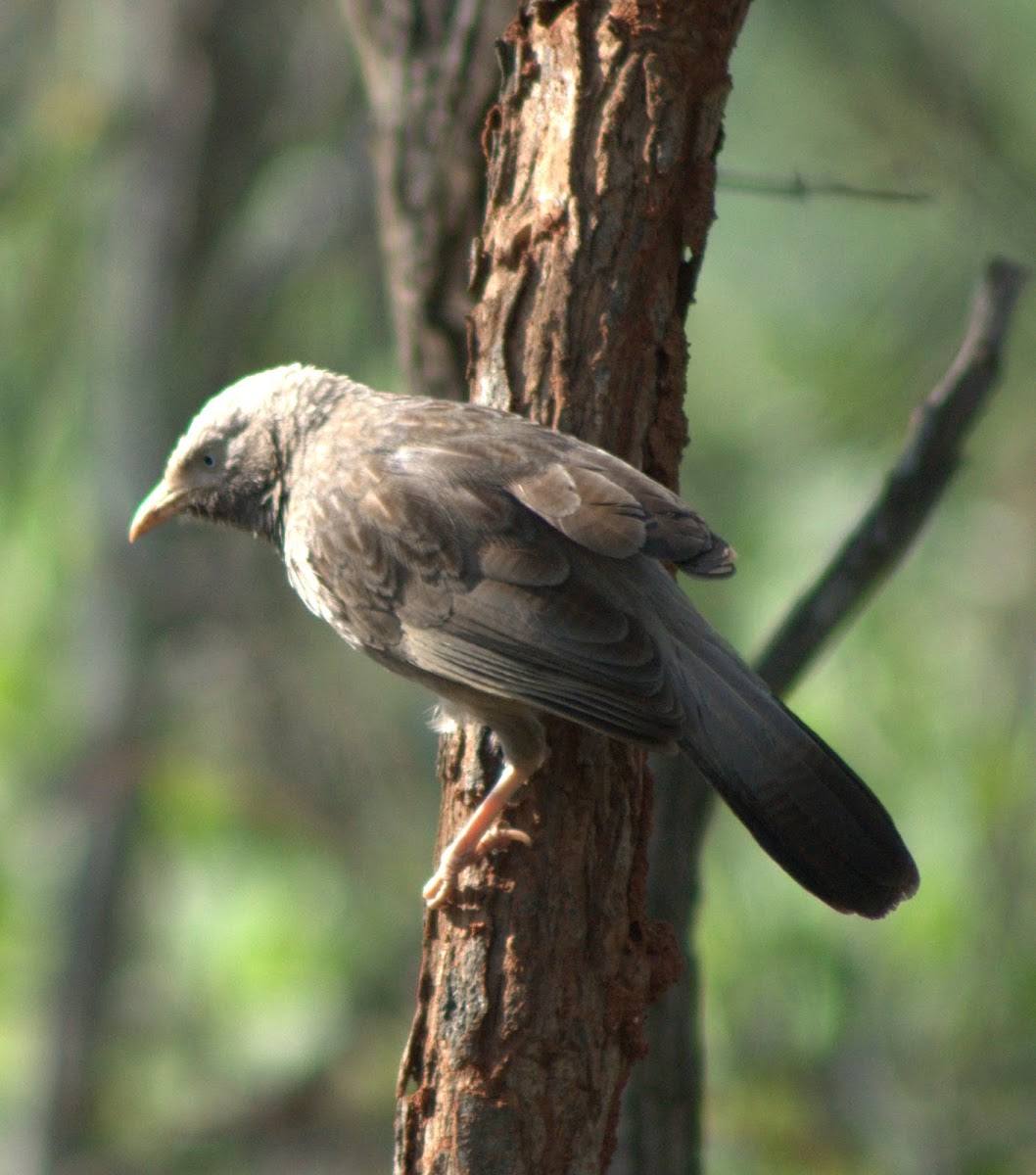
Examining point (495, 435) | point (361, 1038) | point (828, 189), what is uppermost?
point (828, 189)

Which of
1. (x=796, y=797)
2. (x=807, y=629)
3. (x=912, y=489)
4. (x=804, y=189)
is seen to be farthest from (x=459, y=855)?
(x=804, y=189)

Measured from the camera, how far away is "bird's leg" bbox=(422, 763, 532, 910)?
323cm

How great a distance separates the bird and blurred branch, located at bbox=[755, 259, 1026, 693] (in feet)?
2.75

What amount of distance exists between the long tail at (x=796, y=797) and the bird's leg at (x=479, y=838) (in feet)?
1.32

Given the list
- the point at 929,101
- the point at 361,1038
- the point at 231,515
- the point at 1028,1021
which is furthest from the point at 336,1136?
the point at 929,101

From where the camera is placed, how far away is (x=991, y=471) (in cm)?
826

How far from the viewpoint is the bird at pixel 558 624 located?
3.27 metres

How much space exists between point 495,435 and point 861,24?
455 centimetres

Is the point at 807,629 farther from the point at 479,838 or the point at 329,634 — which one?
the point at 329,634

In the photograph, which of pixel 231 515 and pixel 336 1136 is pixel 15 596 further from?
pixel 231 515

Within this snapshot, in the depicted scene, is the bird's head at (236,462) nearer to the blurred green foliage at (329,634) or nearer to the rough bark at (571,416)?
the rough bark at (571,416)

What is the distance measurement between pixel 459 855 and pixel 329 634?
7247mm

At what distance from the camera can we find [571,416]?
3604 millimetres

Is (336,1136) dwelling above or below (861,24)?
below
